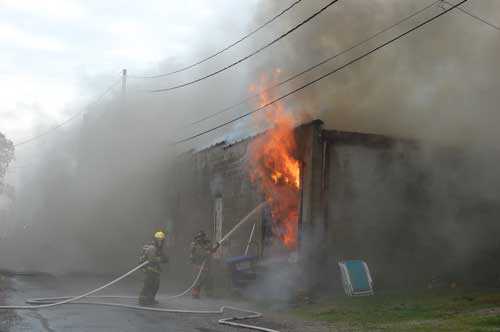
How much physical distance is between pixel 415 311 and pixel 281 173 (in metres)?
4.90

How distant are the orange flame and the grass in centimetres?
228

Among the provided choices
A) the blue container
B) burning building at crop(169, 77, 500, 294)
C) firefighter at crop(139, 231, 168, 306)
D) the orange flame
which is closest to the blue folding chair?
burning building at crop(169, 77, 500, 294)

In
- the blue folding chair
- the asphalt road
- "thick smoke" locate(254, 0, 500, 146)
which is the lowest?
the asphalt road

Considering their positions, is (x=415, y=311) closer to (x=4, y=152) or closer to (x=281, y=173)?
(x=281, y=173)

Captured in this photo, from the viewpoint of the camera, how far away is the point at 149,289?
10805 millimetres

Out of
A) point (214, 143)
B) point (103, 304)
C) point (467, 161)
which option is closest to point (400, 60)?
point (467, 161)

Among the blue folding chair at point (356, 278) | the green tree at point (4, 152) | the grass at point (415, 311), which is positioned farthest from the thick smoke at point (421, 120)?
the green tree at point (4, 152)

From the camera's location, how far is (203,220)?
18234mm

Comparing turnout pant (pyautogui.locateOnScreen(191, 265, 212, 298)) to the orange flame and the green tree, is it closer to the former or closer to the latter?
the orange flame

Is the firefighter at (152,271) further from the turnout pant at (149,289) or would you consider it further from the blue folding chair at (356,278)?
the blue folding chair at (356,278)

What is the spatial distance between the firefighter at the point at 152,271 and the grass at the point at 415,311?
2.74 metres

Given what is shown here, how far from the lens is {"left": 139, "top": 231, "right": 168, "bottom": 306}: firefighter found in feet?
35.3

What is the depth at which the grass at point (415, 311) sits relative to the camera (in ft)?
26.2

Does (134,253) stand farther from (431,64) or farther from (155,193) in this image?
(431,64)
